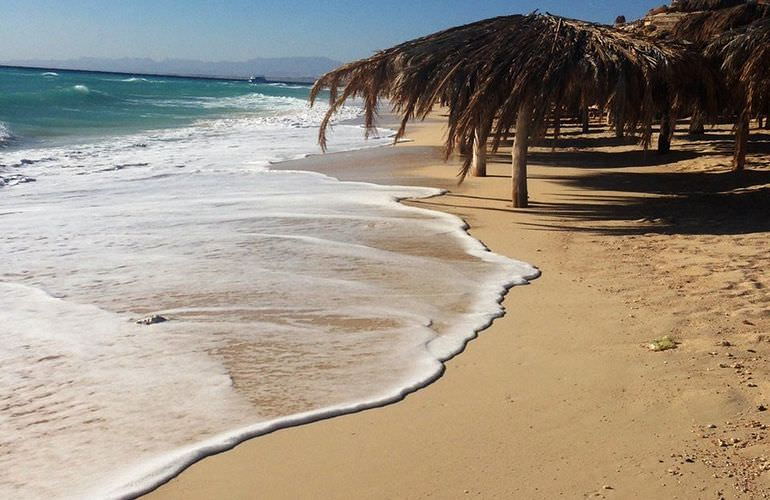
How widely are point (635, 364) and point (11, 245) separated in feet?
19.3

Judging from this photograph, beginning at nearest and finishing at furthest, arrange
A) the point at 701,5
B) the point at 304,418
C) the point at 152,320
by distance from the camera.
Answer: the point at 304,418, the point at 152,320, the point at 701,5

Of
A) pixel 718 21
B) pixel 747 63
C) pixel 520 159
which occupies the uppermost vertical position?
pixel 718 21

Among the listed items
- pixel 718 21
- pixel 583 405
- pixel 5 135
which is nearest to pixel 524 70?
pixel 583 405

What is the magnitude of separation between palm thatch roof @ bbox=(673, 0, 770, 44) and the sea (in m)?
8.22

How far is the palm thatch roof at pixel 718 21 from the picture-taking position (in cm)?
1559

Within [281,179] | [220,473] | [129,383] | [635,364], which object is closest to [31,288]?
[129,383]

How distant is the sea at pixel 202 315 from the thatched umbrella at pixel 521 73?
4.49 ft

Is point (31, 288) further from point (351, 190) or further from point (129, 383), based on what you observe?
point (351, 190)

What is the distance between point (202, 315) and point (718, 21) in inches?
560

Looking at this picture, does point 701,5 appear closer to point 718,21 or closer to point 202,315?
point 718,21

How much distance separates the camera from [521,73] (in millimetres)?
9094

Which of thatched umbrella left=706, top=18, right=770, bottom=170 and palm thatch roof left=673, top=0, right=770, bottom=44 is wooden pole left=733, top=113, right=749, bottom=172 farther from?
palm thatch roof left=673, top=0, right=770, bottom=44

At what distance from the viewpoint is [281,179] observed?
13.1 m

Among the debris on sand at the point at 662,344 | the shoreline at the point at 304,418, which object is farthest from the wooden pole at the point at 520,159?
the debris on sand at the point at 662,344
